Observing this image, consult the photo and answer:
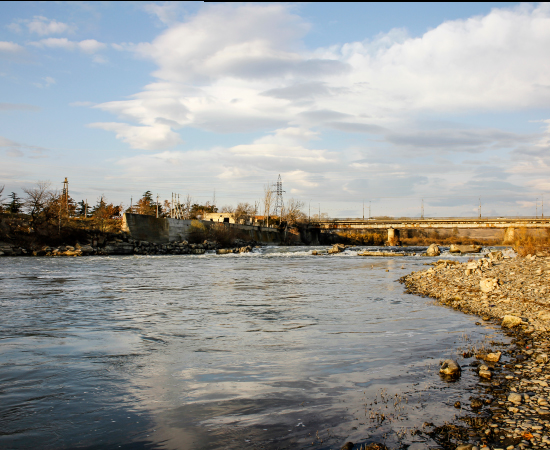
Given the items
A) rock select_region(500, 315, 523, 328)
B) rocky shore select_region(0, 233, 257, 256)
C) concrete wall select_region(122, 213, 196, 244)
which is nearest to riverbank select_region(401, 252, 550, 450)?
rock select_region(500, 315, 523, 328)

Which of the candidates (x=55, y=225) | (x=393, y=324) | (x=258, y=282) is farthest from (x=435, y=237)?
(x=393, y=324)

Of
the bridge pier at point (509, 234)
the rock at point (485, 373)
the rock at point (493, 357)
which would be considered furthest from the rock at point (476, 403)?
the bridge pier at point (509, 234)

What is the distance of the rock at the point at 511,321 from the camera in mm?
11523

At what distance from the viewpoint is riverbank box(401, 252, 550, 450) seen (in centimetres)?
539

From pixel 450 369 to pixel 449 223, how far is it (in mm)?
108155

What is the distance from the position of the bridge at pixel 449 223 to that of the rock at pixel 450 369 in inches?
3781

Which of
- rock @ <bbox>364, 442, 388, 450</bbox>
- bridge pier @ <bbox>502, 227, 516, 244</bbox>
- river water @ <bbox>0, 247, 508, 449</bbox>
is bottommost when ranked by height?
river water @ <bbox>0, 247, 508, 449</bbox>

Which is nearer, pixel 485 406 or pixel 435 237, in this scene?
pixel 485 406

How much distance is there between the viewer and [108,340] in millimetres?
11297

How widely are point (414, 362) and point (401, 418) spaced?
2998 mm

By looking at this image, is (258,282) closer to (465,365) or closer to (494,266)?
(494,266)

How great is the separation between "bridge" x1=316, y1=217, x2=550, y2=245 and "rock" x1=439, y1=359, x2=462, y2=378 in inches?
3781

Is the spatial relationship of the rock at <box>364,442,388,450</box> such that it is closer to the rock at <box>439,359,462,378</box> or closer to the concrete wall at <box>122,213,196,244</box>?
the rock at <box>439,359,462,378</box>

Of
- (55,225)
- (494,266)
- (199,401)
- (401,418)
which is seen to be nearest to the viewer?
(401,418)
